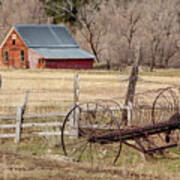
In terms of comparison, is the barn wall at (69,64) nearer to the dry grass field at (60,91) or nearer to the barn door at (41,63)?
the barn door at (41,63)

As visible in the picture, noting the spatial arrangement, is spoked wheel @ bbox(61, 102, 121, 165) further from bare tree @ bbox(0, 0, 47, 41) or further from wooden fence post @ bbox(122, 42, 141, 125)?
bare tree @ bbox(0, 0, 47, 41)

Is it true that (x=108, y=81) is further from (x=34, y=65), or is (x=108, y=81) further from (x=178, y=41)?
(x=178, y=41)

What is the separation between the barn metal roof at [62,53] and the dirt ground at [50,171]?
34.5 metres

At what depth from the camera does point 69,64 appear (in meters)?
43.9

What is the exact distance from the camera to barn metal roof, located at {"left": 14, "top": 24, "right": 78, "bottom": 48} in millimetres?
46375

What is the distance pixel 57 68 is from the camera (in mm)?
42938

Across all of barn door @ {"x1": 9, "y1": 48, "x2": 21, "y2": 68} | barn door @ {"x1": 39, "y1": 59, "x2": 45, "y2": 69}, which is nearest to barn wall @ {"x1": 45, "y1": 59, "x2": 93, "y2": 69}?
barn door @ {"x1": 39, "y1": 59, "x2": 45, "y2": 69}

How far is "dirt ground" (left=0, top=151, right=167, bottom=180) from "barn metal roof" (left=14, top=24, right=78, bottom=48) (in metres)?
37.9

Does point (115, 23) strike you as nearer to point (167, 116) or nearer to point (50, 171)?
point (167, 116)

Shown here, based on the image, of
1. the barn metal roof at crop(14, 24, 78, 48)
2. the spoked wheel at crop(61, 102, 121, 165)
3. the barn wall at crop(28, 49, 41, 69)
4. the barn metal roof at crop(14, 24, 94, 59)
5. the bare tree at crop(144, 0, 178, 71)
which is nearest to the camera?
the spoked wheel at crop(61, 102, 121, 165)

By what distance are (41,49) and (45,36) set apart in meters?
2.21

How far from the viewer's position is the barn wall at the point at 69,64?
4256cm

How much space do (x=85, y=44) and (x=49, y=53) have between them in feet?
59.6

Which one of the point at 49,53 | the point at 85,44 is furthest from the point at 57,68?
the point at 85,44
